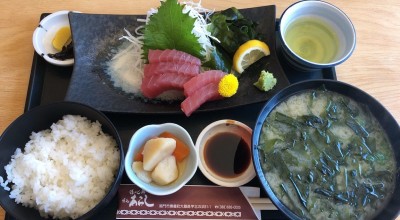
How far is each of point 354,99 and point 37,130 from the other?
1.53m

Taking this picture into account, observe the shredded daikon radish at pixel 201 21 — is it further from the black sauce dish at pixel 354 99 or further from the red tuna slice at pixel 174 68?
the black sauce dish at pixel 354 99

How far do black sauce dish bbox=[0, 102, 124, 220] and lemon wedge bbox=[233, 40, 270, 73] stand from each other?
776 millimetres

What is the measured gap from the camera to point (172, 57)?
1.83m

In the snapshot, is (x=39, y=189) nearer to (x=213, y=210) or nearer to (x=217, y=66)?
(x=213, y=210)

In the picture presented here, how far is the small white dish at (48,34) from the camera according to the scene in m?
1.93

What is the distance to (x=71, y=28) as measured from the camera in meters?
1.93

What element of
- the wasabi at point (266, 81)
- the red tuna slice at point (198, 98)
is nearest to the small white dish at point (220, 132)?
the red tuna slice at point (198, 98)

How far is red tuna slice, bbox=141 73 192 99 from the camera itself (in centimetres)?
180

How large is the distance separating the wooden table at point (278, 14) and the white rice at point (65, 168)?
385 millimetres

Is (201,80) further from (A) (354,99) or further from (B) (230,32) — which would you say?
(A) (354,99)

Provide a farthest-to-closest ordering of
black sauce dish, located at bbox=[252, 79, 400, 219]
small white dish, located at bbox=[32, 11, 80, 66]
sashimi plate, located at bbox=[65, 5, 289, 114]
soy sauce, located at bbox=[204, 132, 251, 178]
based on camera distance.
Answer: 1. small white dish, located at bbox=[32, 11, 80, 66]
2. sashimi plate, located at bbox=[65, 5, 289, 114]
3. soy sauce, located at bbox=[204, 132, 251, 178]
4. black sauce dish, located at bbox=[252, 79, 400, 219]

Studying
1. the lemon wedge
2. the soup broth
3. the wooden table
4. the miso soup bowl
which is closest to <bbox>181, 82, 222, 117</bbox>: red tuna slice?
the lemon wedge

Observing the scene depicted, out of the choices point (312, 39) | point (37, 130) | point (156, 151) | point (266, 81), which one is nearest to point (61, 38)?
point (37, 130)

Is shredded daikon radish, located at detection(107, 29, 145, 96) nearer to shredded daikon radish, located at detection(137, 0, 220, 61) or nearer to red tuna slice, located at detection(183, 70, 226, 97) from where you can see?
shredded daikon radish, located at detection(137, 0, 220, 61)
